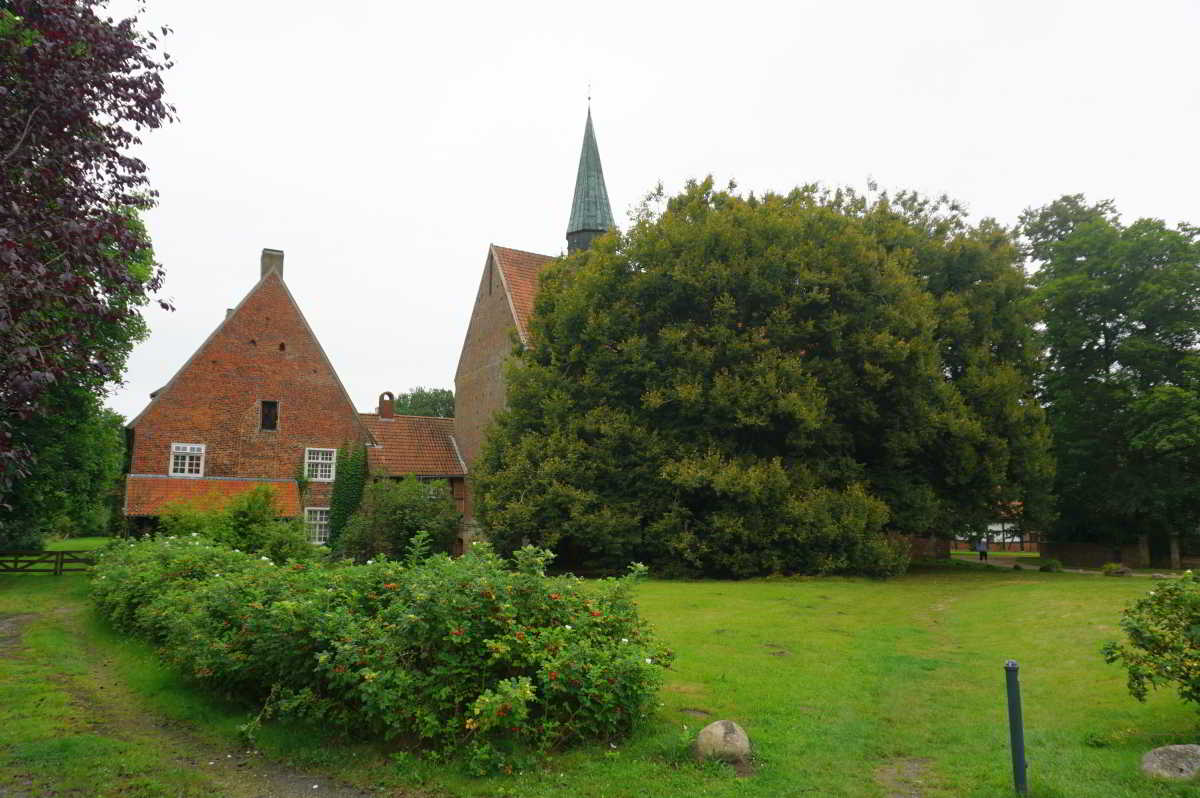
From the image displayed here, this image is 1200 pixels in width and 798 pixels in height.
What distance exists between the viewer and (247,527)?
83.8 ft

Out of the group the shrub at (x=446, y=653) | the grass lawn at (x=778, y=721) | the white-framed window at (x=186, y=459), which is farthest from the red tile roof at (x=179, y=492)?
the shrub at (x=446, y=653)

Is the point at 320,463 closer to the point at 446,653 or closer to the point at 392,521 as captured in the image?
the point at 392,521

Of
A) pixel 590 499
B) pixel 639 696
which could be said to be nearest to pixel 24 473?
pixel 639 696

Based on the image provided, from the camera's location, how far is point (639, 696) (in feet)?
25.7

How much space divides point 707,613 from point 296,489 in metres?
25.7

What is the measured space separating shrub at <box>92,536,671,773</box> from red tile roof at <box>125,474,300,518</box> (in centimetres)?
2489

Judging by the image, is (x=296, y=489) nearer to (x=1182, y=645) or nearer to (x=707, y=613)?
(x=707, y=613)

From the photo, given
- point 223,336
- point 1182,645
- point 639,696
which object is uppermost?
point 223,336

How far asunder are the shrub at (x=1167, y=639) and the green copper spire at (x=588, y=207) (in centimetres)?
4038

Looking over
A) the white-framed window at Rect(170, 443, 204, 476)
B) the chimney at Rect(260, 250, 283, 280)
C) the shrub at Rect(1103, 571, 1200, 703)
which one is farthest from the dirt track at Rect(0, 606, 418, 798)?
the chimney at Rect(260, 250, 283, 280)

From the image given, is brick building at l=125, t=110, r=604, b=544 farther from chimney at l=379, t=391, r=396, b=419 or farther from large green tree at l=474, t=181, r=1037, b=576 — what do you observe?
large green tree at l=474, t=181, r=1037, b=576

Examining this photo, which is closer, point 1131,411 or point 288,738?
point 288,738

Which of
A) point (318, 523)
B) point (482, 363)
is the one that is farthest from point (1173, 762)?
point (482, 363)

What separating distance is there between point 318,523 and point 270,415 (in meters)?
5.52
